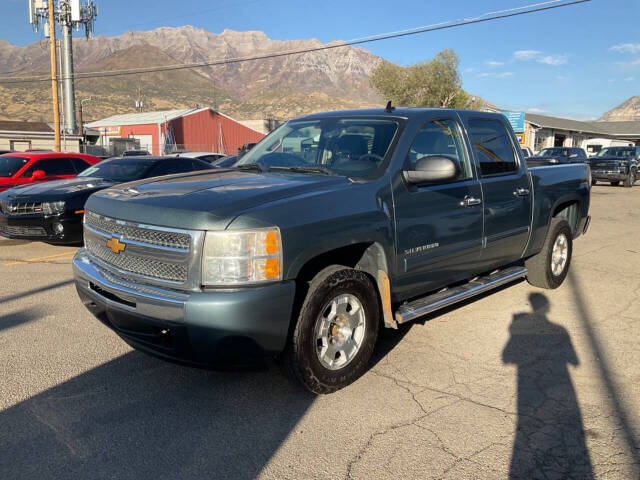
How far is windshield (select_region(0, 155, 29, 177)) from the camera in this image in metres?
10.9

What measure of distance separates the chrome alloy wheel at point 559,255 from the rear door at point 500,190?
103cm

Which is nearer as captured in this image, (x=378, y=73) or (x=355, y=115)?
(x=355, y=115)

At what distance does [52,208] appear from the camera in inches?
315

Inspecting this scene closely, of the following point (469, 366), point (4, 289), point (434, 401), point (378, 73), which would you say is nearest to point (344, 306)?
point (434, 401)

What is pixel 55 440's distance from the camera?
10.1 feet

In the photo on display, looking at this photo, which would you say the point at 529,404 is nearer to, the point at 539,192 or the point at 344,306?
the point at 344,306

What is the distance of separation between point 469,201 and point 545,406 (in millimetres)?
1762

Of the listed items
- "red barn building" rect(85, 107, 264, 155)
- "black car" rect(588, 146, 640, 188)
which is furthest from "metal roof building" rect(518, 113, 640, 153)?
"red barn building" rect(85, 107, 264, 155)

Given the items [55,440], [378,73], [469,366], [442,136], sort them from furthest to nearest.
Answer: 1. [378,73]
2. [442,136]
3. [469,366]
4. [55,440]

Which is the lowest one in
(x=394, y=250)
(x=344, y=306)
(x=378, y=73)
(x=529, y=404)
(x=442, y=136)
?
(x=529, y=404)

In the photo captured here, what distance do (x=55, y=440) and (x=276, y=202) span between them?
1.85m

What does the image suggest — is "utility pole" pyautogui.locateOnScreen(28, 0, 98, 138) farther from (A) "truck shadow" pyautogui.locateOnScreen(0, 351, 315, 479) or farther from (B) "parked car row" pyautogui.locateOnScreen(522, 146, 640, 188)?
(A) "truck shadow" pyautogui.locateOnScreen(0, 351, 315, 479)

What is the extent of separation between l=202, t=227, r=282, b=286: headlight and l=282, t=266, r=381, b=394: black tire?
426 millimetres

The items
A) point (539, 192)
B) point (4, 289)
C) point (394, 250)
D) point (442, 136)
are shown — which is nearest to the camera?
point (394, 250)
